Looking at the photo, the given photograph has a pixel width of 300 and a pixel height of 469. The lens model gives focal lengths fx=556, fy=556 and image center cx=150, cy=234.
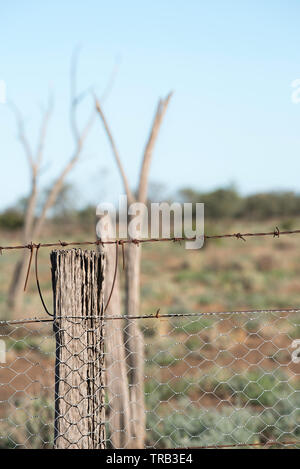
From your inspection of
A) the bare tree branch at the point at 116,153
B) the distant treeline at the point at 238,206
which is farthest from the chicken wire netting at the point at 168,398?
the distant treeline at the point at 238,206

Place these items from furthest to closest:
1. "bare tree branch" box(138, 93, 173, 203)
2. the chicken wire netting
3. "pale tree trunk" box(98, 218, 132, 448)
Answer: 1. "bare tree branch" box(138, 93, 173, 203)
2. "pale tree trunk" box(98, 218, 132, 448)
3. the chicken wire netting

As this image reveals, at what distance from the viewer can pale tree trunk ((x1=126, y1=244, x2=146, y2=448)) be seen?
3.93 m

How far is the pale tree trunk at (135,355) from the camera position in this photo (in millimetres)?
3932

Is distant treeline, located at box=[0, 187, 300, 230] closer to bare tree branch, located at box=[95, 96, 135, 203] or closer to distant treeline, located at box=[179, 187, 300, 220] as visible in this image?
distant treeline, located at box=[179, 187, 300, 220]

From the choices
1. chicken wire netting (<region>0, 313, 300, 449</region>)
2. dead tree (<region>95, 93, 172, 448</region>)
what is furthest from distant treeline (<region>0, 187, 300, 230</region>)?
dead tree (<region>95, 93, 172, 448</region>)

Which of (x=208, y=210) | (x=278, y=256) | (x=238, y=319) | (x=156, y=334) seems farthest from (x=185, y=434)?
(x=208, y=210)

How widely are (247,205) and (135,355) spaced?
5131 cm

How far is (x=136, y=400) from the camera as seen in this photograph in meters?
4.09

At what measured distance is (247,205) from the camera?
54.4m

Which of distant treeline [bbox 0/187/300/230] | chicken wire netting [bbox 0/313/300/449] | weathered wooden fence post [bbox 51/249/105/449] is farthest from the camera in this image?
distant treeline [bbox 0/187/300/230]

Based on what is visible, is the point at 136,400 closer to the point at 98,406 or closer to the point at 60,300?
the point at 98,406

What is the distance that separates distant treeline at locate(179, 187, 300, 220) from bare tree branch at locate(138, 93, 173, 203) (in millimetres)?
46322
